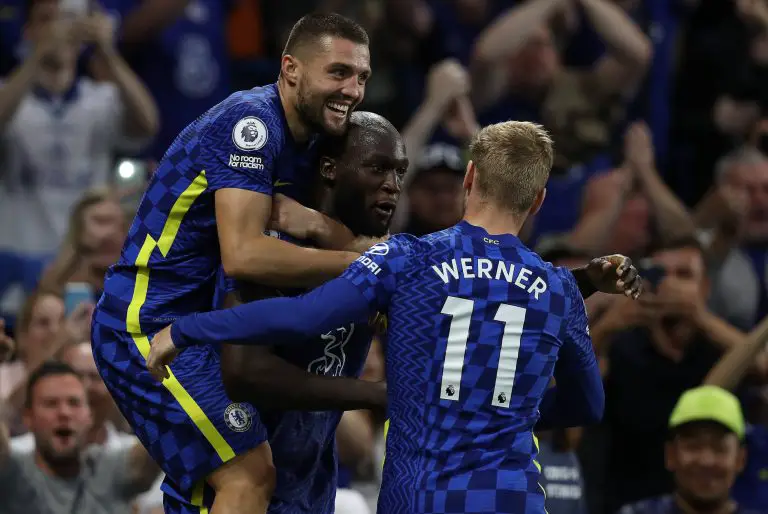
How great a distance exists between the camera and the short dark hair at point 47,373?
7.54m

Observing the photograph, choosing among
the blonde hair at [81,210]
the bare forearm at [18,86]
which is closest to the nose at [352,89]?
the blonde hair at [81,210]

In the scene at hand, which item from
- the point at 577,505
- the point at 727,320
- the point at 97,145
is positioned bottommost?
the point at 577,505

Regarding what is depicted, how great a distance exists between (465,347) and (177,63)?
18.6 ft

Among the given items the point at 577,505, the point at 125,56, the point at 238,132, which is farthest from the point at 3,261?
the point at 238,132

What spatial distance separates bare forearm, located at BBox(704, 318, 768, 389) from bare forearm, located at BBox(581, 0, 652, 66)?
2805 millimetres

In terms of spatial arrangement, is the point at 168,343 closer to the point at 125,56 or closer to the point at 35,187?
the point at 35,187

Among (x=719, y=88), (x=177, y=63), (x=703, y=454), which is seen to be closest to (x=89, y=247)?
(x=177, y=63)

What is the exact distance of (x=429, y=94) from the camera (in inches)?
373

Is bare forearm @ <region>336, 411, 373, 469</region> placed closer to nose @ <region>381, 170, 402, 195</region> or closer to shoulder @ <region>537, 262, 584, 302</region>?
nose @ <region>381, 170, 402, 195</region>

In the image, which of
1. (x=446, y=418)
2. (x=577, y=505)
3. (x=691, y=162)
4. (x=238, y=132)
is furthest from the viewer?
(x=691, y=162)

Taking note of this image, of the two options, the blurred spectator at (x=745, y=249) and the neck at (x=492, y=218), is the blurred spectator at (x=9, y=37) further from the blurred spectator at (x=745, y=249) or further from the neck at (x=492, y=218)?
the neck at (x=492, y=218)

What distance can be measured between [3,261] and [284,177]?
4.28 metres

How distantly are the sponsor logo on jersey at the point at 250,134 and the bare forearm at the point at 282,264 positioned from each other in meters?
0.32

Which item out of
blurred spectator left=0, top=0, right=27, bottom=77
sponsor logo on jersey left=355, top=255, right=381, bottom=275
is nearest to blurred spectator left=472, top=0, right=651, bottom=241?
blurred spectator left=0, top=0, right=27, bottom=77
